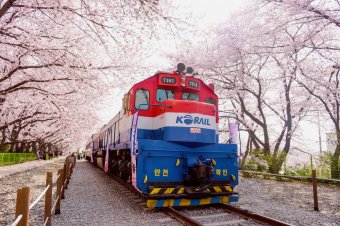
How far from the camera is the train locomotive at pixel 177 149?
20.5ft

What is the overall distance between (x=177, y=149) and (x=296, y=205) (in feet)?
12.3

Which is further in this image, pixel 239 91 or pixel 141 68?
pixel 239 91

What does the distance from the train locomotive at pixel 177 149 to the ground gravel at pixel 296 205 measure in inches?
37.0

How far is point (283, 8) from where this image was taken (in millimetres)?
8172

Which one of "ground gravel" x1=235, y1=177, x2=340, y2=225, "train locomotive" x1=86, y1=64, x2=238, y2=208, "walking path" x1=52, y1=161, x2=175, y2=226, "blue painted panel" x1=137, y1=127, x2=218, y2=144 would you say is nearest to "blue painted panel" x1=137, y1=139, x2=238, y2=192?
"train locomotive" x1=86, y1=64, x2=238, y2=208

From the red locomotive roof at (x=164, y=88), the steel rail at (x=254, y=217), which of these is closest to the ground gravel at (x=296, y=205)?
the steel rail at (x=254, y=217)

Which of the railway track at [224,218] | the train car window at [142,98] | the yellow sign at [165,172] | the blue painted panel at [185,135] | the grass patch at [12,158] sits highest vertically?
the train car window at [142,98]

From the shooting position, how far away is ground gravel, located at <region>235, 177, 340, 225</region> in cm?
599

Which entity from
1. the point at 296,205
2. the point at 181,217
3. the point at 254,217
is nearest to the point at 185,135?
the point at 181,217

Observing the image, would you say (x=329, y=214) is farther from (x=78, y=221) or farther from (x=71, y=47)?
(x=71, y=47)

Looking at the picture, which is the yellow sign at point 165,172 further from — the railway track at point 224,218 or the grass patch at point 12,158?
the grass patch at point 12,158

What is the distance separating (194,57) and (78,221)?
1333cm

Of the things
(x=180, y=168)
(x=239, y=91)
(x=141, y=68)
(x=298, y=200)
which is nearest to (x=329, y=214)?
(x=298, y=200)

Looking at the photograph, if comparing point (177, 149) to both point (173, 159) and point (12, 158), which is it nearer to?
point (173, 159)
